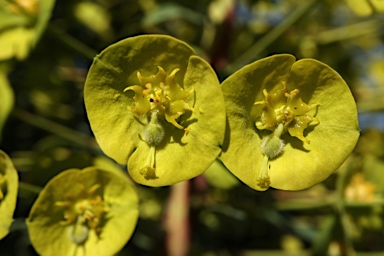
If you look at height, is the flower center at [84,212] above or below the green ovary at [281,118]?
below

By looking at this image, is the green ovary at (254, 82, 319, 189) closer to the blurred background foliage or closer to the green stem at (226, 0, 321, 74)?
the blurred background foliage

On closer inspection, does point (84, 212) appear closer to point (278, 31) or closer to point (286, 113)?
point (286, 113)

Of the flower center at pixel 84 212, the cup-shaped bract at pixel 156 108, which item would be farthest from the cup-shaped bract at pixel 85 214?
the cup-shaped bract at pixel 156 108

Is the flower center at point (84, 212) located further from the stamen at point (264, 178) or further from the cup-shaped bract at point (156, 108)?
the stamen at point (264, 178)

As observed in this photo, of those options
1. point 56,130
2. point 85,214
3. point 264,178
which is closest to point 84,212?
point 85,214

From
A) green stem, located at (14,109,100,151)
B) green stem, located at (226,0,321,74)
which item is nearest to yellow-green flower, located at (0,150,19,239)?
green stem, located at (14,109,100,151)

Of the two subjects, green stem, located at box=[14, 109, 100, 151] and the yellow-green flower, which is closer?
the yellow-green flower

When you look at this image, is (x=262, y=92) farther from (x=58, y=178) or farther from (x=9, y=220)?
(x=9, y=220)
